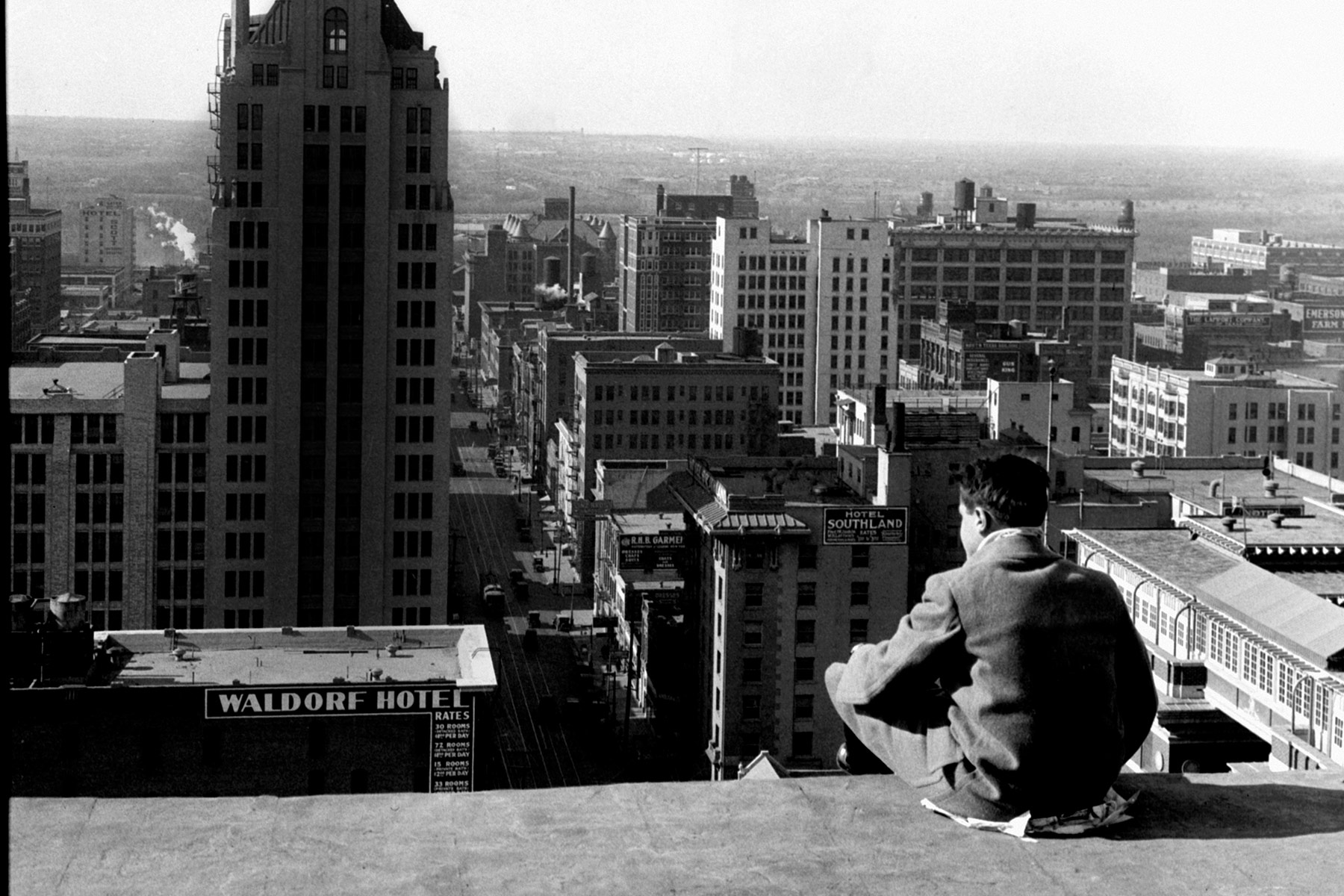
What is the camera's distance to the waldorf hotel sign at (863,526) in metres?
51.0

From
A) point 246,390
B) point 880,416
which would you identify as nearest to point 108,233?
point 880,416

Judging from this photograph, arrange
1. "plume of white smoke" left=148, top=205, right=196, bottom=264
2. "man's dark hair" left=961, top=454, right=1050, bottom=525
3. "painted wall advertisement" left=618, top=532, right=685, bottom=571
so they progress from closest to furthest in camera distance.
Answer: "man's dark hair" left=961, top=454, right=1050, bottom=525, "painted wall advertisement" left=618, top=532, right=685, bottom=571, "plume of white smoke" left=148, top=205, right=196, bottom=264

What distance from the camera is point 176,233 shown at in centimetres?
11338

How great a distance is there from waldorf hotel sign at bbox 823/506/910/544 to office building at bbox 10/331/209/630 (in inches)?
622

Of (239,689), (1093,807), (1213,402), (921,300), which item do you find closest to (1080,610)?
(1093,807)

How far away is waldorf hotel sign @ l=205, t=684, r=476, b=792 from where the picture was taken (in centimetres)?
3794

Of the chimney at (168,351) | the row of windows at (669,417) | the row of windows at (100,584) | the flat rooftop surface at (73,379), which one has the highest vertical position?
the chimney at (168,351)

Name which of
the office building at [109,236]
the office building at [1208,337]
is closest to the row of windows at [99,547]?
the office building at [109,236]

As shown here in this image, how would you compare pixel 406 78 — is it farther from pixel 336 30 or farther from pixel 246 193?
pixel 246 193

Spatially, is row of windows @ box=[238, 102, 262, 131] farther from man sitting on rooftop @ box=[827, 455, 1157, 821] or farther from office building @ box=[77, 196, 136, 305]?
office building @ box=[77, 196, 136, 305]

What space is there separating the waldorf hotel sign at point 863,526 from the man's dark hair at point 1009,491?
4512cm

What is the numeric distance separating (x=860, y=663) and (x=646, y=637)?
51.2 meters

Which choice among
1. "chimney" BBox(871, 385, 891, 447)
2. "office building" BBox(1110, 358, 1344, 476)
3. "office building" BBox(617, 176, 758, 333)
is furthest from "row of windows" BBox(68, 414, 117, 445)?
"office building" BBox(617, 176, 758, 333)

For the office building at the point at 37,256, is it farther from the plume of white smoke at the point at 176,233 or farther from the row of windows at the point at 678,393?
the row of windows at the point at 678,393
